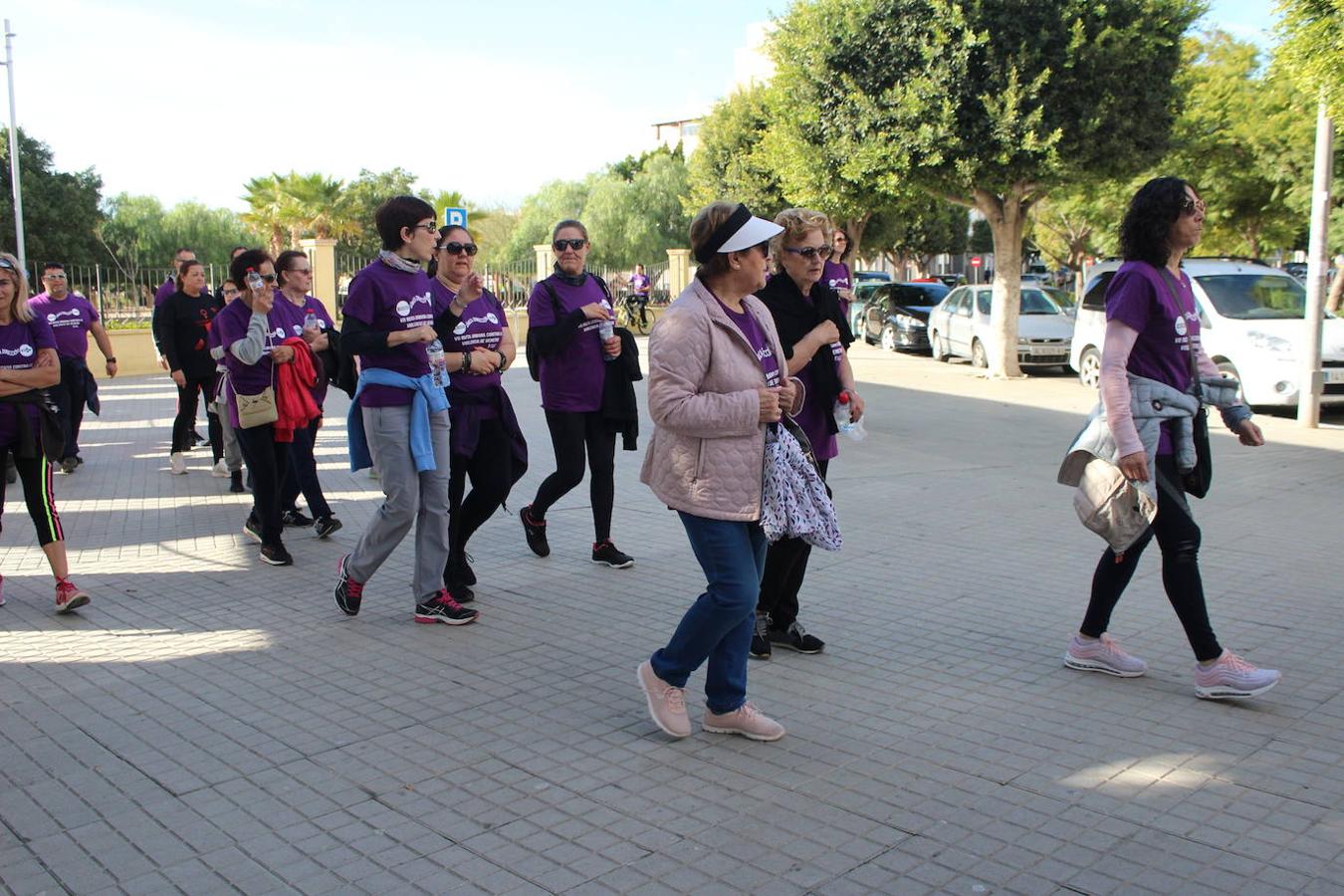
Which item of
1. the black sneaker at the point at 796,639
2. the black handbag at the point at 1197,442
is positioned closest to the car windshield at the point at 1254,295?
the black handbag at the point at 1197,442

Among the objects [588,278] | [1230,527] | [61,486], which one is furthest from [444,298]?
[61,486]

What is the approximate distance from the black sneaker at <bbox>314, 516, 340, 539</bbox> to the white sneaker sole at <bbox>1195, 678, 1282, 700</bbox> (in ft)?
17.2

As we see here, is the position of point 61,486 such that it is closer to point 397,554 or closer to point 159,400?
point 397,554

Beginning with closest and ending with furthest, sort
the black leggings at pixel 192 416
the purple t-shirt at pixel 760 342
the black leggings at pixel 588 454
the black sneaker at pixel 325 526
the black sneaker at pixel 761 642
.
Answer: the purple t-shirt at pixel 760 342, the black sneaker at pixel 761 642, the black leggings at pixel 588 454, the black sneaker at pixel 325 526, the black leggings at pixel 192 416

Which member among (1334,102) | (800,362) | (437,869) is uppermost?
(1334,102)

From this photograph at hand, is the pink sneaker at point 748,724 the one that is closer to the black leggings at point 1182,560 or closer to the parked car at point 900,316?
the black leggings at point 1182,560

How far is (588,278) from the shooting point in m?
6.82

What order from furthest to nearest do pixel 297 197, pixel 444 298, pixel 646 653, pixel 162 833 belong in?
1. pixel 297 197
2. pixel 444 298
3. pixel 646 653
4. pixel 162 833

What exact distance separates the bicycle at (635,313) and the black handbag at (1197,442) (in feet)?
88.3

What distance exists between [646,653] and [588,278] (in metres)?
2.46

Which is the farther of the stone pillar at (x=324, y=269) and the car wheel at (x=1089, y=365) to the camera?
the stone pillar at (x=324, y=269)

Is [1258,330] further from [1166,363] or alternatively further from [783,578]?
[783,578]

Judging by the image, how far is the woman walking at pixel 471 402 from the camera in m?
5.96

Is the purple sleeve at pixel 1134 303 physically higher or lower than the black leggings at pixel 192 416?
higher
